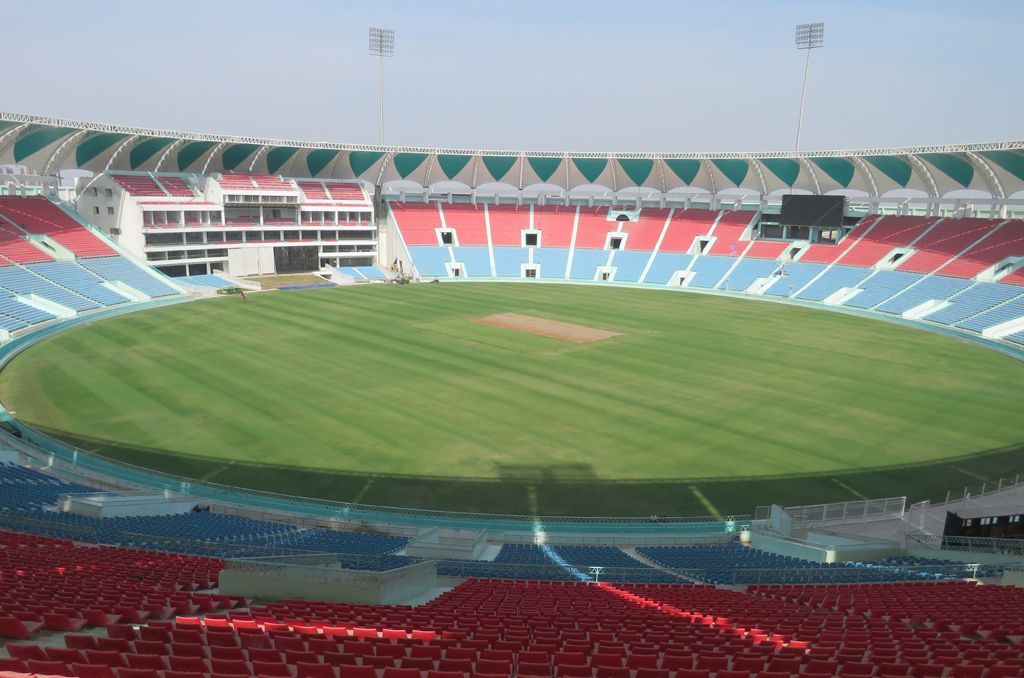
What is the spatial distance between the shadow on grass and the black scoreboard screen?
154ft

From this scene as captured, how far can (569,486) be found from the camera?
71.3 ft

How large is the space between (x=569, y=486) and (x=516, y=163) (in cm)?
6328

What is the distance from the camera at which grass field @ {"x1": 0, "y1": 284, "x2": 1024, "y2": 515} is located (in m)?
22.0

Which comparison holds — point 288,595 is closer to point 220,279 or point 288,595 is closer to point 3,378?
point 3,378

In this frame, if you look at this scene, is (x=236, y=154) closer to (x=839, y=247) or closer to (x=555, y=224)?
(x=555, y=224)

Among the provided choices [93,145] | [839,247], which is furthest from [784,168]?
[93,145]

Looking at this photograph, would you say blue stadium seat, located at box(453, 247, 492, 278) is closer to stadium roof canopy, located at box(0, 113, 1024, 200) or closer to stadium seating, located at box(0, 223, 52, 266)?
stadium roof canopy, located at box(0, 113, 1024, 200)

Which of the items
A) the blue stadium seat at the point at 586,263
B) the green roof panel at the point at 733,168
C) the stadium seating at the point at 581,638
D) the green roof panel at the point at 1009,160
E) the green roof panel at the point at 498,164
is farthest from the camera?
the green roof panel at the point at 498,164

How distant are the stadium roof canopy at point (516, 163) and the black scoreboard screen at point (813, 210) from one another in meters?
3.27

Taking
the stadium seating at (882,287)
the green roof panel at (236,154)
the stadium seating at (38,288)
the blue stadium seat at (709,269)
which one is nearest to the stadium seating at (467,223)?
the green roof panel at (236,154)

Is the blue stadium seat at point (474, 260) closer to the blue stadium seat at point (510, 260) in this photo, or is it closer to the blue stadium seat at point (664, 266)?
the blue stadium seat at point (510, 260)

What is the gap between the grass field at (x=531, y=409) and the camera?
22.0 meters

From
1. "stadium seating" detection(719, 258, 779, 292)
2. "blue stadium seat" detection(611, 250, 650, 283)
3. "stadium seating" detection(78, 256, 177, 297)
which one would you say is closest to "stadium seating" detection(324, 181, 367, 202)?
"stadium seating" detection(78, 256, 177, 297)

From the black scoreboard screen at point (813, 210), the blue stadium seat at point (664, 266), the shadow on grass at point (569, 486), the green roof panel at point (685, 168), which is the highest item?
the green roof panel at point (685, 168)
